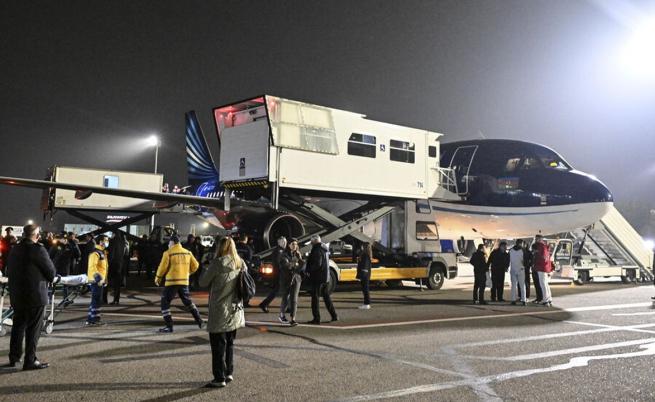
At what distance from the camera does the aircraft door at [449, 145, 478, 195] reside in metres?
17.6

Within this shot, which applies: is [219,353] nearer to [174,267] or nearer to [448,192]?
[174,267]

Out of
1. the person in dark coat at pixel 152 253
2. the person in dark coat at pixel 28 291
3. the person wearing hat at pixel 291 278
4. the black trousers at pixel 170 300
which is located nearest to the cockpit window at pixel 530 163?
the person wearing hat at pixel 291 278

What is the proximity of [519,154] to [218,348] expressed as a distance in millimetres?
14332

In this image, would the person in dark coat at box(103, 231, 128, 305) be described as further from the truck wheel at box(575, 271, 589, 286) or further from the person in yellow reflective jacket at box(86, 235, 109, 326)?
the truck wheel at box(575, 271, 589, 286)

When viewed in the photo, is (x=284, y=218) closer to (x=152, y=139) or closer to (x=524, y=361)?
(x=524, y=361)

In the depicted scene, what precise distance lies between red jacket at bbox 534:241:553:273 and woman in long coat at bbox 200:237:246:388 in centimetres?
961

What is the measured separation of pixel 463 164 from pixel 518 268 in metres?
5.76

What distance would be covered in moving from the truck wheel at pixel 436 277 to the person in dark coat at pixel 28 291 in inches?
493

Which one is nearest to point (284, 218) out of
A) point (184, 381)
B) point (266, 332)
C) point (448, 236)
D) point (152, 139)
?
point (266, 332)

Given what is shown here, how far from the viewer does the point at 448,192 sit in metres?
17.5

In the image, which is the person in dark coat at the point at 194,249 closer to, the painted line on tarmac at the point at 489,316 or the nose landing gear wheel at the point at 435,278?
the nose landing gear wheel at the point at 435,278

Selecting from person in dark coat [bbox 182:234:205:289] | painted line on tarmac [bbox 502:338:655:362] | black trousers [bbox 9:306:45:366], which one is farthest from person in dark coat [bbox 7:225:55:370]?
person in dark coat [bbox 182:234:205:289]

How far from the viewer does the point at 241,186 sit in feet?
47.9

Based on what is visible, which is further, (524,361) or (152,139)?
(152,139)
